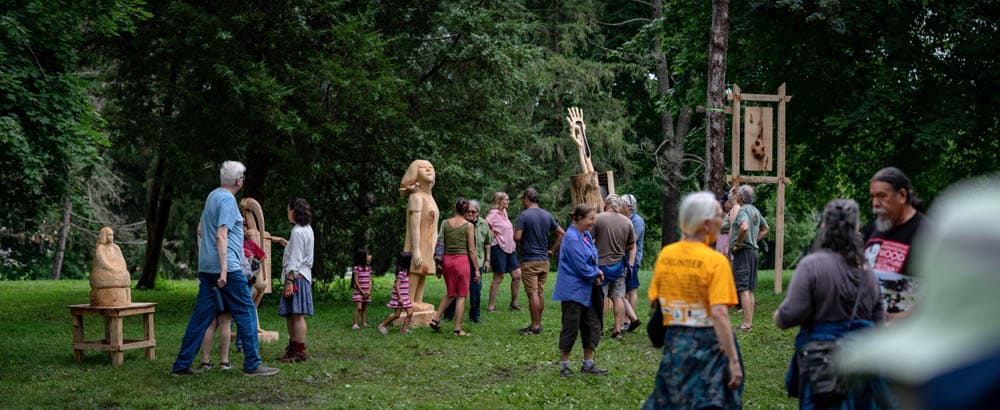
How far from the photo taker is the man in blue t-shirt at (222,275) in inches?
355

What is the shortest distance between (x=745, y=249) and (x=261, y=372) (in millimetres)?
7363

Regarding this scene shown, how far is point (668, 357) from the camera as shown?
5.39 metres

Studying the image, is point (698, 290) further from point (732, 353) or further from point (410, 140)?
point (410, 140)

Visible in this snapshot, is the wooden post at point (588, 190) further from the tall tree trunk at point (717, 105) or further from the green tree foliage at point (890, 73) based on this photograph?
the green tree foliage at point (890, 73)

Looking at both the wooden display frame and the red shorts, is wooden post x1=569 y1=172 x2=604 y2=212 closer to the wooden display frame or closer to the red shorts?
the wooden display frame

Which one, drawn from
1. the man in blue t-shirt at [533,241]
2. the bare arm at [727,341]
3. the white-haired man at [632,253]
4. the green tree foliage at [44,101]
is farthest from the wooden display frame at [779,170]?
the green tree foliage at [44,101]

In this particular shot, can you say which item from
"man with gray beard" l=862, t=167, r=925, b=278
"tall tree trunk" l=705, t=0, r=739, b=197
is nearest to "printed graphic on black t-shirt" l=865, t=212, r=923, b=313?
"man with gray beard" l=862, t=167, r=925, b=278

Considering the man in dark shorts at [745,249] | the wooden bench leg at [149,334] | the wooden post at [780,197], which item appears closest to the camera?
the wooden bench leg at [149,334]

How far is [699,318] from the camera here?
5.31 m

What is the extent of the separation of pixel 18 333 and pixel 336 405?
8186mm

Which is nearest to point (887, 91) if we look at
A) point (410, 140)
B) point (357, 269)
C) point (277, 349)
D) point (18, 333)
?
point (410, 140)

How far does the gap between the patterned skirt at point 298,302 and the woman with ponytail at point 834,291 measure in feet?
20.8

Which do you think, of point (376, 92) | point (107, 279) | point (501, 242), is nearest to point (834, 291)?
point (107, 279)

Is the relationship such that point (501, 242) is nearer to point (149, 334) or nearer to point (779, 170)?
point (779, 170)
